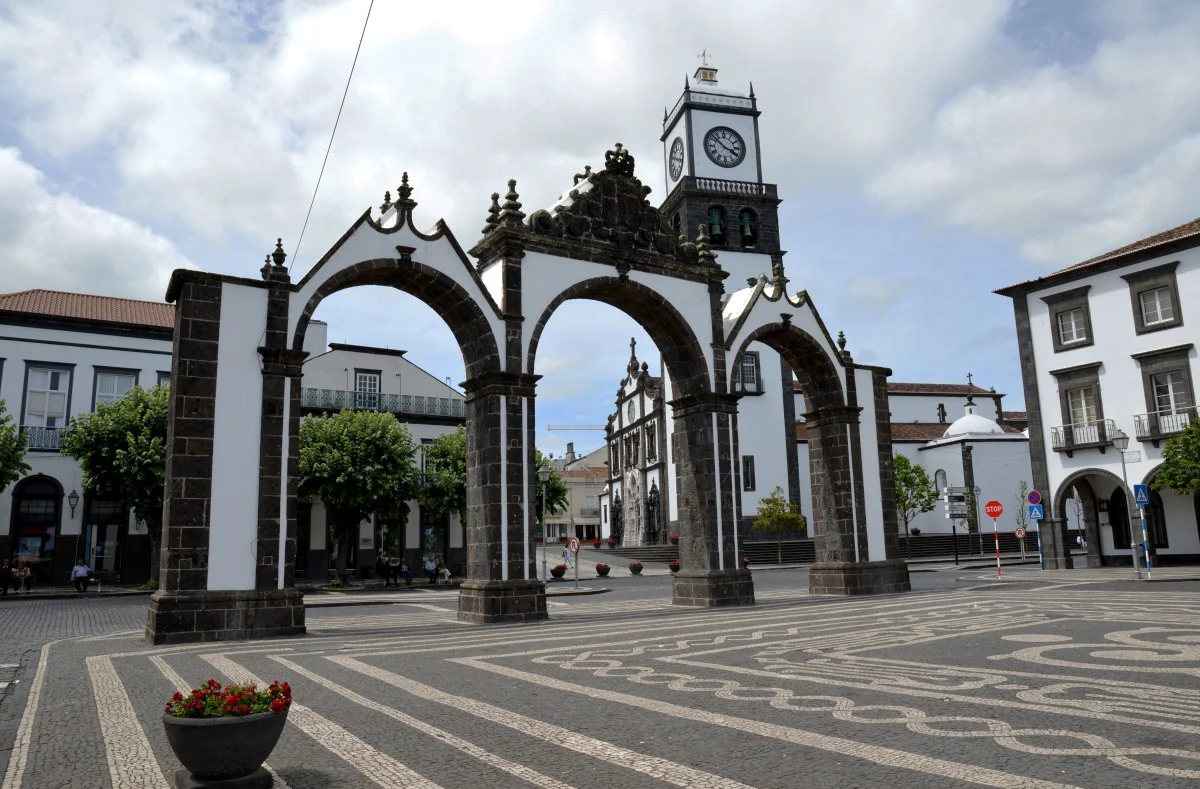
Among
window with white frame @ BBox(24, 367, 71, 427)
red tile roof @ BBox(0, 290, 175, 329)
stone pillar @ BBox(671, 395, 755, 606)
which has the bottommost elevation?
stone pillar @ BBox(671, 395, 755, 606)

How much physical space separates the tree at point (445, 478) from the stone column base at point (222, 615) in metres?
19.7

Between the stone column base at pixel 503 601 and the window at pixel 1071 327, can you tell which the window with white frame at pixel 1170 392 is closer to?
the window at pixel 1071 327

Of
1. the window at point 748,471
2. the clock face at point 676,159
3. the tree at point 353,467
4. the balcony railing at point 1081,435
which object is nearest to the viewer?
the balcony railing at point 1081,435

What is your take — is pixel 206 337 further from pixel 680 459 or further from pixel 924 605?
pixel 924 605

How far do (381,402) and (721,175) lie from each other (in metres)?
22.5

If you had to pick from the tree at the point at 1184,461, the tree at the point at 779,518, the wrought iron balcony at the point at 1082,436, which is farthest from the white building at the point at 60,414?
the tree at the point at 1184,461

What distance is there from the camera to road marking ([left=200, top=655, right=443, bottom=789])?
16.0ft

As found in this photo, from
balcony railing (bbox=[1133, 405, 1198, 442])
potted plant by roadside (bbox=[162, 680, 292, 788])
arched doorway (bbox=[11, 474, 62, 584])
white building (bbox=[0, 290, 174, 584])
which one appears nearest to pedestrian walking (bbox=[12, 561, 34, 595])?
arched doorway (bbox=[11, 474, 62, 584])

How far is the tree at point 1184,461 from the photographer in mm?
24141

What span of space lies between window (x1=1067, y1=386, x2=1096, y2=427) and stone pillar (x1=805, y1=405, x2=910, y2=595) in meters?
12.2

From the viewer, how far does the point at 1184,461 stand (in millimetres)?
24312

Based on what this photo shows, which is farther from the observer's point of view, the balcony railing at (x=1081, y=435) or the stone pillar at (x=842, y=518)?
the balcony railing at (x=1081, y=435)

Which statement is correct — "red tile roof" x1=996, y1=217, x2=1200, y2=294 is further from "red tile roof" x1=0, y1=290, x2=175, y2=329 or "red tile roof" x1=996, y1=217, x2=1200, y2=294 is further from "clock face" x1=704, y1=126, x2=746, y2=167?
"red tile roof" x1=0, y1=290, x2=175, y2=329

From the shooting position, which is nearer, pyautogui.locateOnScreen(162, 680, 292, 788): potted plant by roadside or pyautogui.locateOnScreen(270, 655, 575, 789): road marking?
pyautogui.locateOnScreen(162, 680, 292, 788): potted plant by roadside
